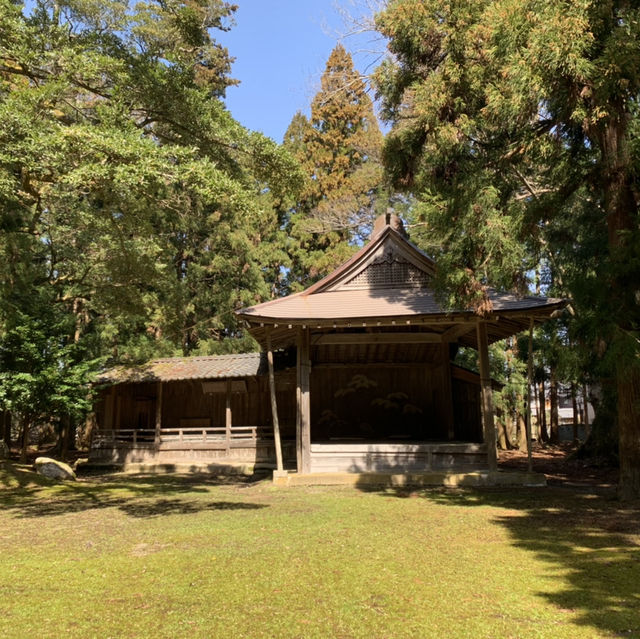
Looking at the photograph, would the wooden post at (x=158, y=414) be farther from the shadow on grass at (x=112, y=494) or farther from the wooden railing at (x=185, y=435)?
the shadow on grass at (x=112, y=494)

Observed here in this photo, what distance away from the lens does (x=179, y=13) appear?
12008mm

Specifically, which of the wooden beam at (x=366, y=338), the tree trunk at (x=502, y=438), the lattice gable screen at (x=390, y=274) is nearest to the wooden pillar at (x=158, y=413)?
the wooden beam at (x=366, y=338)

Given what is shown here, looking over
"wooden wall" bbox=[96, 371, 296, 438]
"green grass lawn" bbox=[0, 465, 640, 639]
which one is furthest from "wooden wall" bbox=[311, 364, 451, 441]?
"green grass lawn" bbox=[0, 465, 640, 639]

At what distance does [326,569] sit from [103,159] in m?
7.56

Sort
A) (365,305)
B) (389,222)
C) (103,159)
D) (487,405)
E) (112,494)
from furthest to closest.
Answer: (389,222) → (365,305) → (112,494) → (487,405) → (103,159)

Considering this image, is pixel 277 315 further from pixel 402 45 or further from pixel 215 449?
pixel 215 449

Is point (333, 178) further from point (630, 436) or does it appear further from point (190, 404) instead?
point (630, 436)

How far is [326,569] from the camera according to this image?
18.9ft

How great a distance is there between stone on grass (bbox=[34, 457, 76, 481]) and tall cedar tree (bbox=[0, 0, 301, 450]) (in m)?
1.78

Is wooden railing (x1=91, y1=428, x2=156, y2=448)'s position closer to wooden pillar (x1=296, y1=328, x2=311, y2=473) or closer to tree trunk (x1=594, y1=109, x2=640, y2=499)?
wooden pillar (x1=296, y1=328, x2=311, y2=473)

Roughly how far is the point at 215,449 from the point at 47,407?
5.69 m

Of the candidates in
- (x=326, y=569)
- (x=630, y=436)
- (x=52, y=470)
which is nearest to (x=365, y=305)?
(x=630, y=436)

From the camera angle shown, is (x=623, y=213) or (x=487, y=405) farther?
(x=487, y=405)

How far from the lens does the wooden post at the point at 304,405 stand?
1337 centimetres
